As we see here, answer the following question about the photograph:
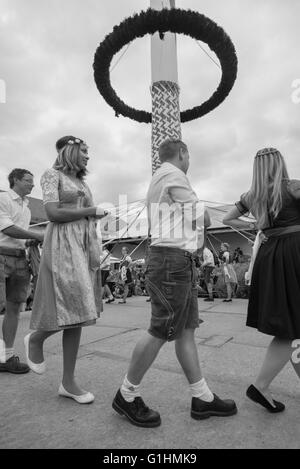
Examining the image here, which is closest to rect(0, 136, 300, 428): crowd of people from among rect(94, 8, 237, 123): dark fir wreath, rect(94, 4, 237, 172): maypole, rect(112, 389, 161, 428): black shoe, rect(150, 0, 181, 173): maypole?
rect(112, 389, 161, 428): black shoe

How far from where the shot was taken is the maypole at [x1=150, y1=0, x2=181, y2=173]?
585 centimetres

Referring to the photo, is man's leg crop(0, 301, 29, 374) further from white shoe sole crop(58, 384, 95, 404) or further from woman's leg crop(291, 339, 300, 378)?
woman's leg crop(291, 339, 300, 378)

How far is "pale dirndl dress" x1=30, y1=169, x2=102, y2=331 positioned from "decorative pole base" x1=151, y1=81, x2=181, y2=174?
3677mm

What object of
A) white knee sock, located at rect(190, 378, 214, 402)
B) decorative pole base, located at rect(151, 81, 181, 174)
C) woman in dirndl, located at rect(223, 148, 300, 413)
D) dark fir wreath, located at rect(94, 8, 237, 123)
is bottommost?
white knee sock, located at rect(190, 378, 214, 402)

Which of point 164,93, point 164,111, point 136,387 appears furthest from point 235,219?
point 164,93

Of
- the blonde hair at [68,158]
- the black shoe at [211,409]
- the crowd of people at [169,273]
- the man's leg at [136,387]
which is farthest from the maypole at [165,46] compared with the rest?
the black shoe at [211,409]

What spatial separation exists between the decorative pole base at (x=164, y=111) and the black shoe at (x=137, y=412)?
4.42 m

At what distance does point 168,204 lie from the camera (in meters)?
2.11

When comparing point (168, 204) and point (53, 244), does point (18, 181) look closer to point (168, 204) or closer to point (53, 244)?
point (53, 244)

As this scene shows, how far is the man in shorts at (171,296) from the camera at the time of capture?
195cm

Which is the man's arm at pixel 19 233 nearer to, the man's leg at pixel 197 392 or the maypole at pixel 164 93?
the man's leg at pixel 197 392

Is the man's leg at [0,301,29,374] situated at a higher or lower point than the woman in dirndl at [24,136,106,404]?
lower

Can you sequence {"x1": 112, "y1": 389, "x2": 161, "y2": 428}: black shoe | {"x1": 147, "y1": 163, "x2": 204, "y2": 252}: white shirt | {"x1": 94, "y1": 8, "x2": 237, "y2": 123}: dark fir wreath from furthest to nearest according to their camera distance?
{"x1": 94, "y1": 8, "x2": 237, "y2": 123}: dark fir wreath < {"x1": 147, "y1": 163, "x2": 204, "y2": 252}: white shirt < {"x1": 112, "y1": 389, "x2": 161, "y2": 428}: black shoe

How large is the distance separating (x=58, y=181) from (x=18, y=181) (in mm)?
1063
